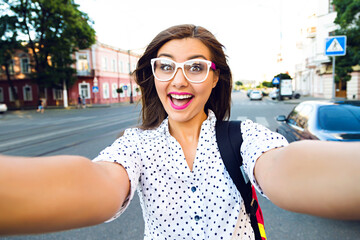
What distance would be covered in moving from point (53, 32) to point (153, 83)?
30409 mm

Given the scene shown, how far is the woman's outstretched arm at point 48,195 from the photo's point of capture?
51 cm

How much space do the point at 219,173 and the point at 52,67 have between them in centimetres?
3139

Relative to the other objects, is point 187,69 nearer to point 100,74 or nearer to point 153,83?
point 153,83

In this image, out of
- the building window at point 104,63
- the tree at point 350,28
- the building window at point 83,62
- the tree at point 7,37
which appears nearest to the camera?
the tree at point 350,28

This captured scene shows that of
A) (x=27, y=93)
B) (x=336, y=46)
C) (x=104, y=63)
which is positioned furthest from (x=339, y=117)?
(x=27, y=93)

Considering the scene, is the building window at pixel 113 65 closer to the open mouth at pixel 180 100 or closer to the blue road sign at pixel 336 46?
the blue road sign at pixel 336 46

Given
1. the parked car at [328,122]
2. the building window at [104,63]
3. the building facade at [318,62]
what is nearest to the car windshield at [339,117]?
the parked car at [328,122]

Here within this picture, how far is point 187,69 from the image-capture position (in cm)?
137

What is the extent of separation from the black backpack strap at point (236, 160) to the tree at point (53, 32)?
28.6 metres

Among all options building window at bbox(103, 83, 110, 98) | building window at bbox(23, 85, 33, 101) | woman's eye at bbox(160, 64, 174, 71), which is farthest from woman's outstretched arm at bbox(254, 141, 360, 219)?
building window at bbox(23, 85, 33, 101)

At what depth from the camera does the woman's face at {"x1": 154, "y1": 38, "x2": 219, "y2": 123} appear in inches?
54.1

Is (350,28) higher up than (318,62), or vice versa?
(318,62)

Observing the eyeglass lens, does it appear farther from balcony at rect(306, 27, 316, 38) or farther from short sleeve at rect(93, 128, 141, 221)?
balcony at rect(306, 27, 316, 38)

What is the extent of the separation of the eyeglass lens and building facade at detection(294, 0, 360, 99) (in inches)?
961
